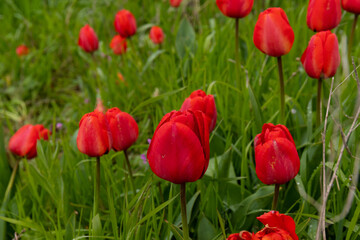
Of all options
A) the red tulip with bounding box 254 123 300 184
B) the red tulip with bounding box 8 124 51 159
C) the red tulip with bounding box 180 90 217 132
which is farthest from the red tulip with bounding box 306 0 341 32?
the red tulip with bounding box 8 124 51 159

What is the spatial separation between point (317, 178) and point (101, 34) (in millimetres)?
2248

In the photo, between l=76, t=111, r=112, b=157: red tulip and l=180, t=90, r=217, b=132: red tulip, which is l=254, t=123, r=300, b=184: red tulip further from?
l=76, t=111, r=112, b=157: red tulip

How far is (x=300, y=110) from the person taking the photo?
1.48 metres

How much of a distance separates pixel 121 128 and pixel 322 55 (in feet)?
1.83

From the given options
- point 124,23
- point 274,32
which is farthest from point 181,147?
point 124,23

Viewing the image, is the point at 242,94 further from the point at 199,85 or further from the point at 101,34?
the point at 101,34

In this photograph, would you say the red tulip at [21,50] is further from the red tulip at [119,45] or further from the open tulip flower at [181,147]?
the open tulip flower at [181,147]

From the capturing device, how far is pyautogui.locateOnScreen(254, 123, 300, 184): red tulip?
2.90 feet

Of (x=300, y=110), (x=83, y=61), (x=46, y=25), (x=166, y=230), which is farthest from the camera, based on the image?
(x=46, y=25)

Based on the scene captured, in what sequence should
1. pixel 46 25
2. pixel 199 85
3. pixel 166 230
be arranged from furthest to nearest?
pixel 46 25
pixel 199 85
pixel 166 230

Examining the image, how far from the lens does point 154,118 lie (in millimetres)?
1914

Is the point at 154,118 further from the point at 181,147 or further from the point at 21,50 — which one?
the point at 21,50

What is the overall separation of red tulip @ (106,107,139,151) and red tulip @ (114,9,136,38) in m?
1.08

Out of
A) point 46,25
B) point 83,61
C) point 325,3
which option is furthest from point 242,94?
point 46,25
